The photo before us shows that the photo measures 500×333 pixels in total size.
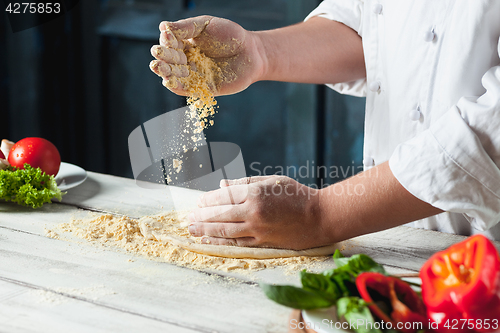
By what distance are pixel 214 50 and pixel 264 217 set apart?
451 mm

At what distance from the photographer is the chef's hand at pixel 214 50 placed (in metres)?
0.97

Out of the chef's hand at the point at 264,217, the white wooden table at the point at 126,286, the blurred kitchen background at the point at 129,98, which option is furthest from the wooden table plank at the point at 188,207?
the blurred kitchen background at the point at 129,98

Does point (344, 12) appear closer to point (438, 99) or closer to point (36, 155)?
point (438, 99)

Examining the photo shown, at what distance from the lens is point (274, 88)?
8.39ft

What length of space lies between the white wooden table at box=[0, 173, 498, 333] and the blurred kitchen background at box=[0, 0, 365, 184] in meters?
1.45

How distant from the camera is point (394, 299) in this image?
0.55m

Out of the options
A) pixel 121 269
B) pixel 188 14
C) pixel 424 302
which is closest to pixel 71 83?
pixel 188 14


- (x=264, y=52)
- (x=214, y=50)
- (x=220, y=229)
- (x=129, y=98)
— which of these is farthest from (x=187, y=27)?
(x=129, y=98)

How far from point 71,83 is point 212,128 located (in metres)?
0.92

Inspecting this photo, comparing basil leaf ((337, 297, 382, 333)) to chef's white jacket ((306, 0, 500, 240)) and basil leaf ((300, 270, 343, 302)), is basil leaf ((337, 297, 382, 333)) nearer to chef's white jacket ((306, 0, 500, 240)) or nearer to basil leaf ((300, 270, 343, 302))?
basil leaf ((300, 270, 343, 302))

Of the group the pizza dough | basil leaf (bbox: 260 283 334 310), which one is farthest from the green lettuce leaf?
basil leaf (bbox: 260 283 334 310)

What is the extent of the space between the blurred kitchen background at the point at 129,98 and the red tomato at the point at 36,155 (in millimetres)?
1149

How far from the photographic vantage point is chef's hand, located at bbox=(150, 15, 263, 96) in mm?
974

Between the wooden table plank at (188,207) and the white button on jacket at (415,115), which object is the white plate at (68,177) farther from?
the white button on jacket at (415,115)
